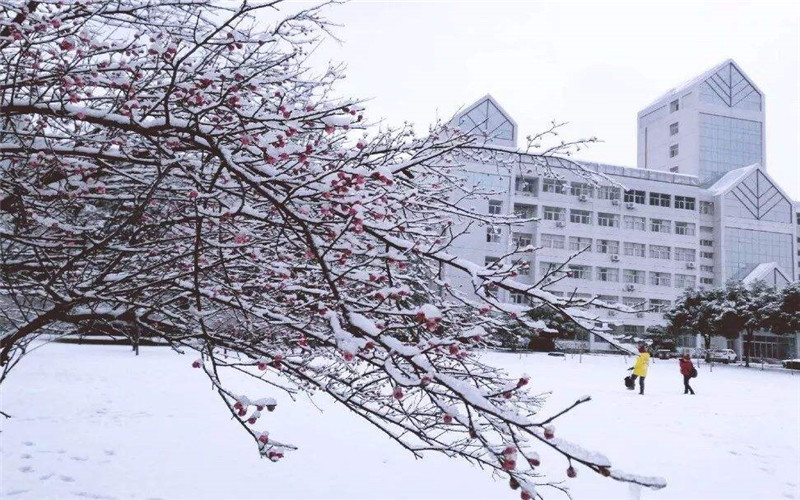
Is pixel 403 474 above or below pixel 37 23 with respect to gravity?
below

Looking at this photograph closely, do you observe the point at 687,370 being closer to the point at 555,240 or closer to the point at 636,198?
the point at 555,240

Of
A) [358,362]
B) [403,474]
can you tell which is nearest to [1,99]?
[358,362]

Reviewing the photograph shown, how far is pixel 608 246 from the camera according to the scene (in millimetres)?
60781

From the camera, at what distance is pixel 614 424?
452 inches

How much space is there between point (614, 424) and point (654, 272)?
5454 centimetres

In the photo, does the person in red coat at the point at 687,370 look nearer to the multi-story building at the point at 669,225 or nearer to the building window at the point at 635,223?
the multi-story building at the point at 669,225

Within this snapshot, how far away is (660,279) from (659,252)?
270cm

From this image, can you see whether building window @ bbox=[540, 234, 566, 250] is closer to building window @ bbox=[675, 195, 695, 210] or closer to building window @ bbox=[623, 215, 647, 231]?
building window @ bbox=[623, 215, 647, 231]

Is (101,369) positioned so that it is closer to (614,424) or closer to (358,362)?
(614,424)

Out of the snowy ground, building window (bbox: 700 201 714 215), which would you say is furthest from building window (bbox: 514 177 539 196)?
the snowy ground

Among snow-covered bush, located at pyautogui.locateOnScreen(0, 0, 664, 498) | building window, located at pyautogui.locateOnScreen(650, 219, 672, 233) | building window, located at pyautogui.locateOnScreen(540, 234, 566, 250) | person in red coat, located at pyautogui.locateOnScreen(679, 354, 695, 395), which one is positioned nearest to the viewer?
snow-covered bush, located at pyautogui.locateOnScreen(0, 0, 664, 498)

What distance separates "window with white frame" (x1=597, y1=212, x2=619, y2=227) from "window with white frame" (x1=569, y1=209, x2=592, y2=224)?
1.15 m

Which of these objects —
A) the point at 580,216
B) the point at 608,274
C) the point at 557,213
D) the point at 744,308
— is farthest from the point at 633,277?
the point at 744,308

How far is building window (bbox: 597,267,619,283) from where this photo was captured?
59.8 m
